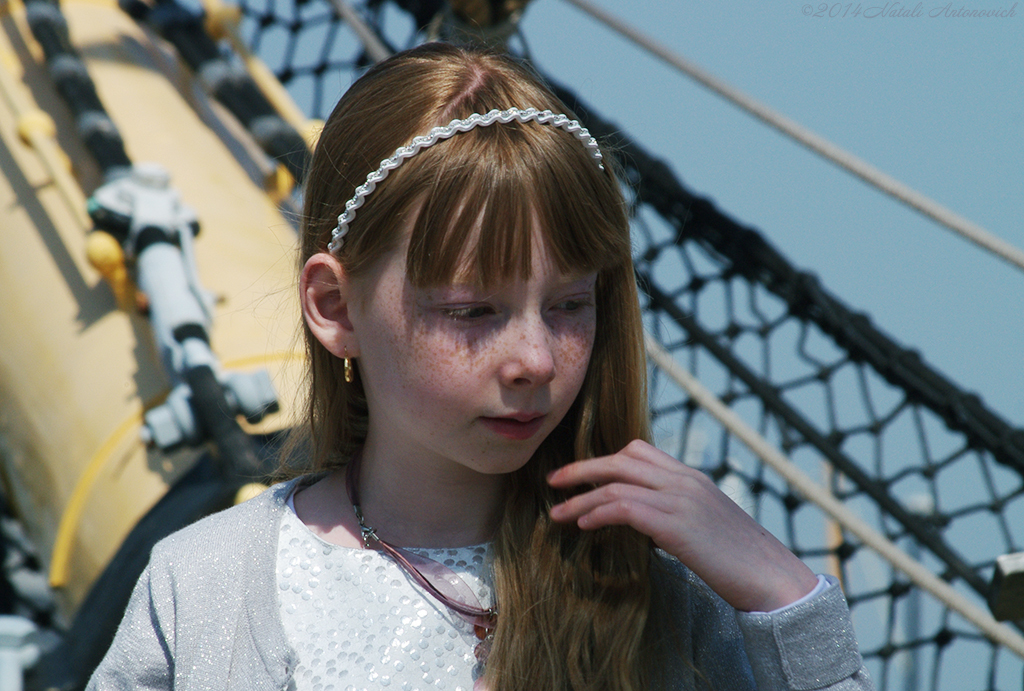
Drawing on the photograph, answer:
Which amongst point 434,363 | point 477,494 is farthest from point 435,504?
point 434,363

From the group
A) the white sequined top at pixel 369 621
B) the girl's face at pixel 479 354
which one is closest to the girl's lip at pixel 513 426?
the girl's face at pixel 479 354

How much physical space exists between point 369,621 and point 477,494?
121mm

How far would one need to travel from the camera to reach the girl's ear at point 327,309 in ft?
2.50

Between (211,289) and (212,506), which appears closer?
(212,506)

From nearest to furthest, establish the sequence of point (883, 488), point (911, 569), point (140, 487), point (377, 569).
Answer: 1. point (377, 569)
2. point (911, 569)
3. point (140, 487)
4. point (883, 488)

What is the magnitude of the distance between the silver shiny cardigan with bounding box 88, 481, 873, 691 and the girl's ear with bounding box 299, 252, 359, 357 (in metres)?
0.15

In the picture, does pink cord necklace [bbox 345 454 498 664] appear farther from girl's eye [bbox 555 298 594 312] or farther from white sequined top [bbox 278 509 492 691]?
girl's eye [bbox 555 298 594 312]

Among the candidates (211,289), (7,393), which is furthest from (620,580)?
(7,393)

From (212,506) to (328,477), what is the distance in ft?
1.40

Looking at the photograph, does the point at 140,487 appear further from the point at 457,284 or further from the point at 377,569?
the point at 457,284

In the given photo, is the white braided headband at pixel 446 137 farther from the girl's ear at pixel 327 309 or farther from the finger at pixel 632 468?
the finger at pixel 632 468

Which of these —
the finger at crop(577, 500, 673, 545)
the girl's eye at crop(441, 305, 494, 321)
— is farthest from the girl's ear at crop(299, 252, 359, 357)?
the finger at crop(577, 500, 673, 545)

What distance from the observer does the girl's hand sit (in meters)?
0.66

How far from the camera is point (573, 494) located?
0.79m
